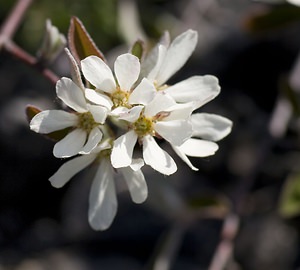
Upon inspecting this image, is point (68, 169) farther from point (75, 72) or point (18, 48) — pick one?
point (18, 48)

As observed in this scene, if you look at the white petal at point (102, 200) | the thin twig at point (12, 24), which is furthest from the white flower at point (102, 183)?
Result: the thin twig at point (12, 24)

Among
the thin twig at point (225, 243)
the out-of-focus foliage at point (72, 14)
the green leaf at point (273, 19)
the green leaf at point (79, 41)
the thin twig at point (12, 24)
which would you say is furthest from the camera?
the out-of-focus foliage at point (72, 14)

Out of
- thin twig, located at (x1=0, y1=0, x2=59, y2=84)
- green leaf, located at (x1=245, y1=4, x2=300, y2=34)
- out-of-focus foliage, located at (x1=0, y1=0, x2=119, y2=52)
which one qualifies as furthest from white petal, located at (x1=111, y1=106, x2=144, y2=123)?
out-of-focus foliage, located at (x1=0, y1=0, x2=119, y2=52)

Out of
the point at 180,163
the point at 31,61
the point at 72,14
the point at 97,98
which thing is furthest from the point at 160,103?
the point at 72,14

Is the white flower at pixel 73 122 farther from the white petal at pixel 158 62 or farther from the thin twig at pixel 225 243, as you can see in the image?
the thin twig at pixel 225 243

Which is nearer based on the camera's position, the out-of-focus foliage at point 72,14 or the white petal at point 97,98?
the white petal at point 97,98

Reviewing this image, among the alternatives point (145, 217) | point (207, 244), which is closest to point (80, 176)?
point (145, 217)

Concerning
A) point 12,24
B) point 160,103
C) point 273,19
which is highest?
point 12,24

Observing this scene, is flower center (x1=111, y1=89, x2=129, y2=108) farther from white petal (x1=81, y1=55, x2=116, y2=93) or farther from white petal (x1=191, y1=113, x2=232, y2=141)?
white petal (x1=191, y1=113, x2=232, y2=141)
